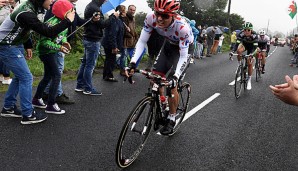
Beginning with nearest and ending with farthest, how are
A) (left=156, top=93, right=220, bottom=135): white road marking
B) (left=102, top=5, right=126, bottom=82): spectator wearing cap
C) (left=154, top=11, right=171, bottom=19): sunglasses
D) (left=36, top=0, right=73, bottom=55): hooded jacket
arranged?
(left=154, top=11, right=171, bottom=19): sunglasses
(left=36, top=0, right=73, bottom=55): hooded jacket
(left=156, top=93, right=220, bottom=135): white road marking
(left=102, top=5, right=126, bottom=82): spectator wearing cap

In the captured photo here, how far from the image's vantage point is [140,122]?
3.84 metres

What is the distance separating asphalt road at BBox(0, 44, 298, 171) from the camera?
12.5ft

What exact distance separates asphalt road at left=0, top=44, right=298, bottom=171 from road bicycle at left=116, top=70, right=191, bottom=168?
174 millimetres

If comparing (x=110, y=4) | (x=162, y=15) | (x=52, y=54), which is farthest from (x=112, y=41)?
(x=162, y=15)

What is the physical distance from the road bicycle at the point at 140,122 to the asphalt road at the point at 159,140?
17 centimetres

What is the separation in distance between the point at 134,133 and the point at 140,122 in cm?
18

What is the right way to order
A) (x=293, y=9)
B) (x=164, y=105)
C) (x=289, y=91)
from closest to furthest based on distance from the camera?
(x=289, y=91) → (x=164, y=105) → (x=293, y=9)

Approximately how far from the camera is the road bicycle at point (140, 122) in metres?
3.51

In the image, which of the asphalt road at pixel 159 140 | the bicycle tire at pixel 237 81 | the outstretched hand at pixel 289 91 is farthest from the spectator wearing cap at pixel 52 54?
the bicycle tire at pixel 237 81

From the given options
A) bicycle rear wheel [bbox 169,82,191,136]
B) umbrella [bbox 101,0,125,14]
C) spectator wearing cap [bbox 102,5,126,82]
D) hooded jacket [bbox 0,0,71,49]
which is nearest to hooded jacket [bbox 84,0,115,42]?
umbrella [bbox 101,0,125,14]

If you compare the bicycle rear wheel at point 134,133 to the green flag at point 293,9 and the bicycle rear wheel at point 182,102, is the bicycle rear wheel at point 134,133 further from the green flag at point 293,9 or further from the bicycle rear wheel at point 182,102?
the green flag at point 293,9

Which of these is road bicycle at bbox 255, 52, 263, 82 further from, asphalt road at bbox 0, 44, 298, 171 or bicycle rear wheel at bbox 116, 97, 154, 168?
bicycle rear wheel at bbox 116, 97, 154, 168

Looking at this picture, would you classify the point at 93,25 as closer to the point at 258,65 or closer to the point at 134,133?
the point at 134,133

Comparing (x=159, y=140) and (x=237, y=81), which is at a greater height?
(x=237, y=81)
